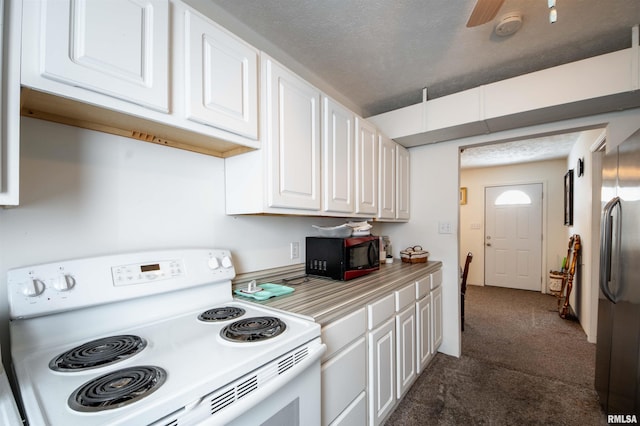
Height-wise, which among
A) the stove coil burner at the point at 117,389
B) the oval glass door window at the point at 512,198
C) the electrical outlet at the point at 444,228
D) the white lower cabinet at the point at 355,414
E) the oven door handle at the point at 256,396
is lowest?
the white lower cabinet at the point at 355,414

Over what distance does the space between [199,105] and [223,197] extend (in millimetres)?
549

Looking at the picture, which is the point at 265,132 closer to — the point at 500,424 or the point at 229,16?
the point at 229,16

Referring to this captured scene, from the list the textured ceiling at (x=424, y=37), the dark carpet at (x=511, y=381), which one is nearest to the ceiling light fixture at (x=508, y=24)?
the textured ceiling at (x=424, y=37)

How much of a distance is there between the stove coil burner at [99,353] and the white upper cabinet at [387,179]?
1.88 meters

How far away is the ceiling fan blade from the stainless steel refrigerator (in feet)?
3.25

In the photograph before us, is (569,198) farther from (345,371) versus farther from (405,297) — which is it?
(345,371)

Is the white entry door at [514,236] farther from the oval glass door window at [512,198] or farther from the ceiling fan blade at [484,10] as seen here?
the ceiling fan blade at [484,10]

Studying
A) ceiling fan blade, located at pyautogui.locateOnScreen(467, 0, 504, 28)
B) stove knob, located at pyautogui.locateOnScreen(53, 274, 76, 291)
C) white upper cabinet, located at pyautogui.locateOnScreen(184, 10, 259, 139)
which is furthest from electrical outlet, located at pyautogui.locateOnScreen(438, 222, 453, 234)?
stove knob, located at pyautogui.locateOnScreen(53, 274, 76, 291)

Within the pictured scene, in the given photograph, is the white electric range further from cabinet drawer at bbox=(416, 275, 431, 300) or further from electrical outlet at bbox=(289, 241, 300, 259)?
cabinet drawer at bbox=(416, 275, 431, 300)

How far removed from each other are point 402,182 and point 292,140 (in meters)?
1.59

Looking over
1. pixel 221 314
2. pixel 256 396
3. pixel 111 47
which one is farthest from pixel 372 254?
pixel 111 47

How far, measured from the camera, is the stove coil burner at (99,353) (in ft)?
2.49

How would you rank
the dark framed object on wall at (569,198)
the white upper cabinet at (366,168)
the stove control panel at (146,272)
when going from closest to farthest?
the stove control panel at (146,272) < the white upper cabinet at (366,168) < the dark framed object on wall at (569,198)

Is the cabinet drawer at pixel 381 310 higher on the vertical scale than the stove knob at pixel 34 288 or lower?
lower
